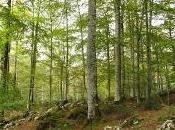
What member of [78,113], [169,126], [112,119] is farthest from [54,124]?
[169,126]

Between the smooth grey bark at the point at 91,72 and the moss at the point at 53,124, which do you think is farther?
the moss at the point at 53,124

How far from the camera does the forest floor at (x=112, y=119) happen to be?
14.6 meters

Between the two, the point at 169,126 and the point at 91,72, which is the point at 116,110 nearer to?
the point at 91,72

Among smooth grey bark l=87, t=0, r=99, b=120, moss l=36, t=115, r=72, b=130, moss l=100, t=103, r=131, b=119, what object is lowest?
moss l=36, t=115, r=72, b=130

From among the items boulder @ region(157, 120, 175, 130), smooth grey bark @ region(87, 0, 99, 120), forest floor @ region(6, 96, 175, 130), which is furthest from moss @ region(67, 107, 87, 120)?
boulder @ region(157, 120, 175, 130)

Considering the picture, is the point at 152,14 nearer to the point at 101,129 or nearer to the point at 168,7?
the point at 168,7

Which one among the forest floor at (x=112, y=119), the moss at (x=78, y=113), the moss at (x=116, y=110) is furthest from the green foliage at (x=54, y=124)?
the moss at (x=116, y=110)

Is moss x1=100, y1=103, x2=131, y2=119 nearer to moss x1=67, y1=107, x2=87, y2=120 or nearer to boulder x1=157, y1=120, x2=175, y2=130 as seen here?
moss x1=67, y1=107, x2=87, y2=120

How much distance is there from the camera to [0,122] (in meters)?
22.1

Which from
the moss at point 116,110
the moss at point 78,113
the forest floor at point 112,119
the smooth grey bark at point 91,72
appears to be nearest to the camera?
the forest floor at point 112,119

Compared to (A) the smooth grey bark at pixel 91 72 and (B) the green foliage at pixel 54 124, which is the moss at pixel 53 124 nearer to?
(B) the green foliage at pixel 54 124

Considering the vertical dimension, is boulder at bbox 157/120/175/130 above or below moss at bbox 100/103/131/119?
below

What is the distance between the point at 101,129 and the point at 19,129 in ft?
21.0

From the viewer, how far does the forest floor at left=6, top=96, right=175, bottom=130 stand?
1459cm
